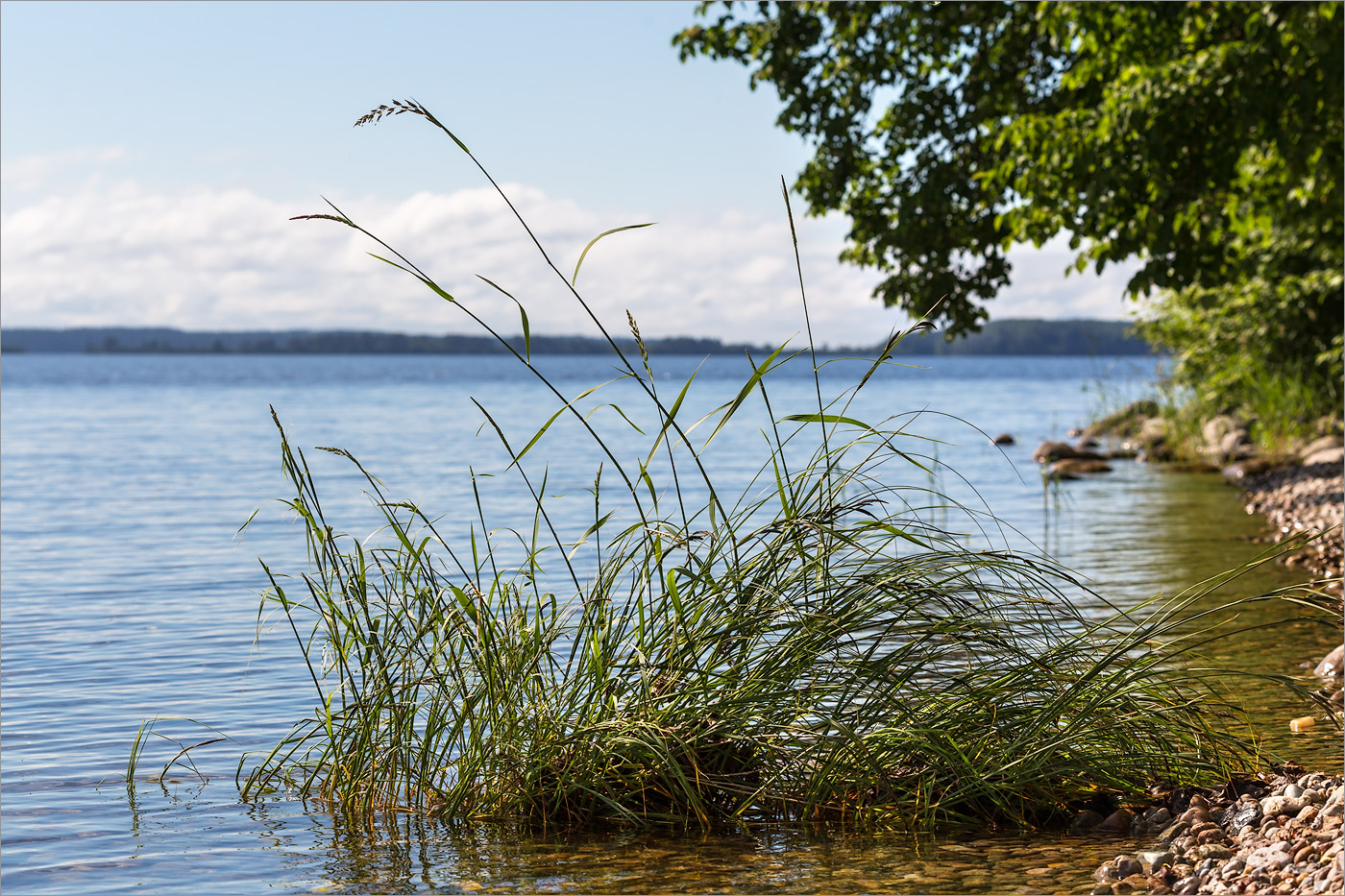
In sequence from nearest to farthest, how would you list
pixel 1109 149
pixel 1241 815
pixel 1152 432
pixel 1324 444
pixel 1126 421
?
pixel 1241 815, pixel 1109 149, pixel 1324 444, pixel 1152 432, pixel 1126 421

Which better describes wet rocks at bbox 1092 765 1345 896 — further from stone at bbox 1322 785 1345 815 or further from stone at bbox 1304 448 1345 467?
stone at bbox 1304 448 1345 467

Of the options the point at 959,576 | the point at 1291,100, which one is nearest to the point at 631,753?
the point at 959,576

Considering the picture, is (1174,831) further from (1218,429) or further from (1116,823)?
(1218,429)

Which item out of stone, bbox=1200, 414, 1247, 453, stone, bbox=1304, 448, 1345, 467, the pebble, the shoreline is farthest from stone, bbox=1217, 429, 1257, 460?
the shoreline

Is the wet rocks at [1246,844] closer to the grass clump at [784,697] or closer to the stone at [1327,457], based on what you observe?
the grass clump at [784,697]

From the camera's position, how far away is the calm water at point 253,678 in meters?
3.90

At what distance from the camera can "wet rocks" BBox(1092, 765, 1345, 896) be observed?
3.24 meters

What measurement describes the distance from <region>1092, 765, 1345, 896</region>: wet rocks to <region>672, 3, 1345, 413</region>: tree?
28.7ft

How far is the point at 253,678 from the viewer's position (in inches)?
278

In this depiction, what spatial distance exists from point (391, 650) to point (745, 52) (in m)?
14.4

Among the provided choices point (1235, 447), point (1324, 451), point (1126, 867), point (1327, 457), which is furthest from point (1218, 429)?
point (1126, 867)

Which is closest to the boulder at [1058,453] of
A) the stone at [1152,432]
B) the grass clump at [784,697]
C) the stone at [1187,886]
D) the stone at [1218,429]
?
the stone at [1152,432]

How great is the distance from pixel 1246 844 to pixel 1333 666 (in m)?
3.28

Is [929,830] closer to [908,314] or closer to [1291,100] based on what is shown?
[1291,100]
